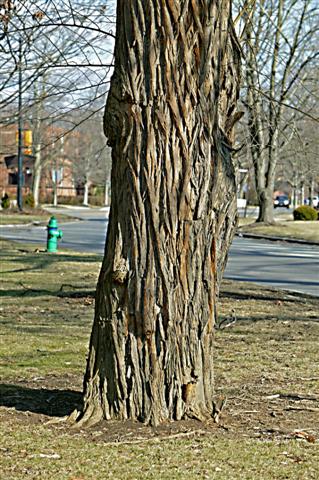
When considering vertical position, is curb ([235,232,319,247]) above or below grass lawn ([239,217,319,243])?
below

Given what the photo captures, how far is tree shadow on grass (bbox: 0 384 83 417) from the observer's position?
6.29 m

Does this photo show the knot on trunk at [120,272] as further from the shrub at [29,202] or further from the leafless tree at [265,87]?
the shrub at [29,202]

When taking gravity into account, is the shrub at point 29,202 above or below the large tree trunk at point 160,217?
below

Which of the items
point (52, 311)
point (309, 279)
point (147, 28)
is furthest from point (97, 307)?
point (309, 279)

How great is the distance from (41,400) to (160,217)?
74.5 inches

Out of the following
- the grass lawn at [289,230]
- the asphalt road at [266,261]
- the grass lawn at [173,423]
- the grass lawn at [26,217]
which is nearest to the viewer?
the grass lawn at [173,423]

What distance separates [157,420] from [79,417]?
55cm

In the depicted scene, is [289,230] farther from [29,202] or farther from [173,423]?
[173,423]

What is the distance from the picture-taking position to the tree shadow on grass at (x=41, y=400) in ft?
20.6

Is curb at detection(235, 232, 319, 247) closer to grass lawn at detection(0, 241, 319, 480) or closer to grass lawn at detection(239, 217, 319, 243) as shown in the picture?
grass lawn at detection(239, 217, 319, 243)

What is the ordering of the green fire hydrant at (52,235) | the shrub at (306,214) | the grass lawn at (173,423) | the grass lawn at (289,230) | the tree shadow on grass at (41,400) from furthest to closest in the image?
the shrub at (306,214), the grass lawn at (289,230), the green fire hydrant at (52,235), the tree shadow on grass at (41,400), the grass lawn at (173,423)

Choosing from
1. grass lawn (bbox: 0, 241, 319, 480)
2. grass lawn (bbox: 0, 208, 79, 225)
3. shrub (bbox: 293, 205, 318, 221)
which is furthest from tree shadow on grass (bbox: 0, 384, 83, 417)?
shrub (bbox: 293, 205, 318, 221)

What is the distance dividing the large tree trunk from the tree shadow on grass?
1.80ft

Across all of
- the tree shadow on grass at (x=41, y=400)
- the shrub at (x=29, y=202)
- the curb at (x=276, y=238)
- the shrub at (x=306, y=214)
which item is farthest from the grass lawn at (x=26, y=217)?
the tree shadow on grass at (x=41, y=400)
